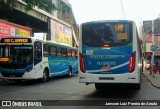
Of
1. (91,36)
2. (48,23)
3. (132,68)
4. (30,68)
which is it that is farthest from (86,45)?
(48,23)

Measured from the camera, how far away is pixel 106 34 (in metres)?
13.6

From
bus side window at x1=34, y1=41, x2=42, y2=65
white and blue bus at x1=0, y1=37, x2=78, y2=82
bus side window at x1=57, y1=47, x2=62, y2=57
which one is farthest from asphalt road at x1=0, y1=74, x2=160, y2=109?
bus side window at x1=57, y1=47, x2=62, y2=57

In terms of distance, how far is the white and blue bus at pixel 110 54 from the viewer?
13.3 meters

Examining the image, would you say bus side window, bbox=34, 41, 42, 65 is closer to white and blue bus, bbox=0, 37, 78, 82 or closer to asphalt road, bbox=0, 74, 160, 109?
white and blue bus, bbox=0, 37, 78, 82

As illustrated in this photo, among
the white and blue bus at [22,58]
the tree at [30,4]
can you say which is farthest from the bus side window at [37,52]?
the tree at [30,4]

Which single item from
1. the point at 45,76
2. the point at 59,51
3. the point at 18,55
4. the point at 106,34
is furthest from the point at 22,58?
the point at 106,34

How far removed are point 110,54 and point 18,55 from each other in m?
7.70

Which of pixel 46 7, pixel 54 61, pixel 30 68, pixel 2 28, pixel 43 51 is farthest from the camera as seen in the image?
pixel 2 28

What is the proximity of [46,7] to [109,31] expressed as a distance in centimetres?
503

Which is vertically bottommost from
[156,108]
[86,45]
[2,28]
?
[156,108]

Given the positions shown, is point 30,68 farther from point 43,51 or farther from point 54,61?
point 54,61

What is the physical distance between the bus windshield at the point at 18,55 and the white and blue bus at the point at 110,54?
6.35 meters

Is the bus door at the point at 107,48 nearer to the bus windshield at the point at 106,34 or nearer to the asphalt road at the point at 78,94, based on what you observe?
the bus windshield at the point at 106,34

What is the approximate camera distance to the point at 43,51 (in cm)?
2106
